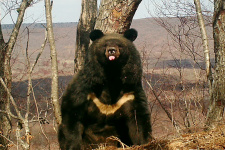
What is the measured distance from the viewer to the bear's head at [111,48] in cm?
347

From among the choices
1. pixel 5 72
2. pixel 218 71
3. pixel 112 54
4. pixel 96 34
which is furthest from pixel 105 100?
pixel 5 72

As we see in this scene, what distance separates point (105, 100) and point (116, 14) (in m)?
1.41

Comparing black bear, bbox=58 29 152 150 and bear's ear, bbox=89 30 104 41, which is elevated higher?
bear's ear, bbox=89 30 104 41

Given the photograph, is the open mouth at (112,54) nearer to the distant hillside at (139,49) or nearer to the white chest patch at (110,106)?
the white chest patch at (110,106)

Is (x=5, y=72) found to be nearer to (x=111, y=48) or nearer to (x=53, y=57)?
(x=53, y=57)

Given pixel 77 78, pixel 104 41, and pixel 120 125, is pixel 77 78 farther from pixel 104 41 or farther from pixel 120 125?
pixel 120 125

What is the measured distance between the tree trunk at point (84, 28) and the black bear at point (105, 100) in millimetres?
1816

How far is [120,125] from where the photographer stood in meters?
3.88

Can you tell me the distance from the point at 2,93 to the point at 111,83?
512 centimetres

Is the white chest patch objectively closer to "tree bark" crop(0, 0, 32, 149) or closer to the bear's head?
the bear's head

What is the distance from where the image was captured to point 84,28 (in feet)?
19.3

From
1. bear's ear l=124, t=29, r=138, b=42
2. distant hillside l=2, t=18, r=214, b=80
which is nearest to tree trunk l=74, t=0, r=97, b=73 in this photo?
distant hillside l=2, t=18, r=214, b=80

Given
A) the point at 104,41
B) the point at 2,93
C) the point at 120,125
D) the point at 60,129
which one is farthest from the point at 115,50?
the point at 2,93

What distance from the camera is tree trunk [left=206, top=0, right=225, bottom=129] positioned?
4395 millimetres
